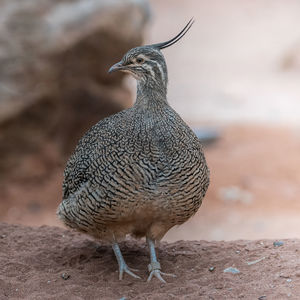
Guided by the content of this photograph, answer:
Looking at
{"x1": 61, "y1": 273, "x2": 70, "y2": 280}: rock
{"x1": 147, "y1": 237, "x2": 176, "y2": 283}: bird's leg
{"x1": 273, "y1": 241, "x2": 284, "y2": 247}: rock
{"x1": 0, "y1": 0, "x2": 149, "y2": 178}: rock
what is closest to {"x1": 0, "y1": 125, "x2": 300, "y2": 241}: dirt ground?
{"x1": 0, "y1": 0, "x2": 149, "y2": 178}: rock

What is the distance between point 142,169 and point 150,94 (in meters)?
0.68

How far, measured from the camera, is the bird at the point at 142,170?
5.44 metres

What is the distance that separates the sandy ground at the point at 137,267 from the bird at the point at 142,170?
282 mm

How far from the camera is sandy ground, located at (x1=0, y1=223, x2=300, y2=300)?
5.27 metres

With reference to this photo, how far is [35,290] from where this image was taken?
17.7 feet

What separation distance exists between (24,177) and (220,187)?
4204mm

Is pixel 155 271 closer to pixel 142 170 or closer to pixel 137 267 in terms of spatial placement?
pixel 137 267

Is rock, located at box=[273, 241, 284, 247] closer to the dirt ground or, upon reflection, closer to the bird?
the bird

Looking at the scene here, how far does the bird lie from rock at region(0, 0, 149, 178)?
6204 millimetres

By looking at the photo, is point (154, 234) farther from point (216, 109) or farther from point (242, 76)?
point (242, 76)

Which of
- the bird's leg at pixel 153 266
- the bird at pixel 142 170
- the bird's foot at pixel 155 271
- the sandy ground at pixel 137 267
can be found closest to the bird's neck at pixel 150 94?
the bird at pixel 142 170

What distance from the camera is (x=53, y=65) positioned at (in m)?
12.1

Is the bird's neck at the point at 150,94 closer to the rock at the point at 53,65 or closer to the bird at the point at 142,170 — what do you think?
the bird at the point at 142,170

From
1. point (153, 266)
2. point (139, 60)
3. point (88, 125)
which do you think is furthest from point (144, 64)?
point (88, 125)
